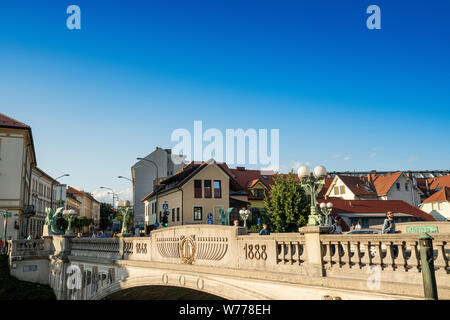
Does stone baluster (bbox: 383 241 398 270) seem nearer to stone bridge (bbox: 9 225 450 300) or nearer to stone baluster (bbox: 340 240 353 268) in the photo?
stone bridge (bbox: 9 225 450 300)

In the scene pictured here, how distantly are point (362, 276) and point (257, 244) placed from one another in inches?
107

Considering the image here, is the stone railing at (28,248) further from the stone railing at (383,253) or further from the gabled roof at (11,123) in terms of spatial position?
the stone railing at (383,253)

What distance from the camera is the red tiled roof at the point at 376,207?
46.1 metres

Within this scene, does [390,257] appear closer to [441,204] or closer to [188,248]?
[188,248]

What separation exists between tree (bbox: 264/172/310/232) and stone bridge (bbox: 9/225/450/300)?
24.0m

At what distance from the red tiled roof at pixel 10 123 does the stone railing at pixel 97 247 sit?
25.4 m

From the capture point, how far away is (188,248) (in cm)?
1106

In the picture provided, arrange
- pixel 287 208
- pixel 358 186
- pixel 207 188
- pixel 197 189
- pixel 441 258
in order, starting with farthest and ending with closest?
1. pixel 358 186
2. pixel 207 188
3. pixel 197 189
4. pixel 287 208
5. pixel 441 258

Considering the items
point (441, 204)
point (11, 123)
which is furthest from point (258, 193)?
point (11, 123)

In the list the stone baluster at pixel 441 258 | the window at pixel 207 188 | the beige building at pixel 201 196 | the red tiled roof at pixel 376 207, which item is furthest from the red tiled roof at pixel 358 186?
the stone baluster at pixel 441 258

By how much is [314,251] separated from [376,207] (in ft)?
145

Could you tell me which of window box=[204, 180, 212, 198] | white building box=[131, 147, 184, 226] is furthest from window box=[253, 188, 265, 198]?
white building box=[131, 147, 184, 226]

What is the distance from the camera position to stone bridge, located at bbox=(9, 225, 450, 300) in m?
6.37

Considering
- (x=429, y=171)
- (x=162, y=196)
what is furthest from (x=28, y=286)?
(x=429, y=171)
